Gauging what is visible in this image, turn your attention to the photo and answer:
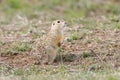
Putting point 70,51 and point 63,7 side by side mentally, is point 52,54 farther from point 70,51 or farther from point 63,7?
point 63,7

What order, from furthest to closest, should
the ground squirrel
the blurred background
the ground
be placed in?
the blurred background
the ground squirrel
the ground

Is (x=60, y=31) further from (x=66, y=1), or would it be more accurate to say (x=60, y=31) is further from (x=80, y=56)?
(x=66, y=1)

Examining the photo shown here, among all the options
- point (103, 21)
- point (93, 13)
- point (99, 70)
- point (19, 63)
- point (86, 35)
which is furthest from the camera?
point (93, 13)

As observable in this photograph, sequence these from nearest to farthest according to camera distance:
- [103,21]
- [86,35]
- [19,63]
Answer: [19,63] → [86,35] → [103,21]

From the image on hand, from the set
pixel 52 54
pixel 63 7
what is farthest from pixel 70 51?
pixel 63 7

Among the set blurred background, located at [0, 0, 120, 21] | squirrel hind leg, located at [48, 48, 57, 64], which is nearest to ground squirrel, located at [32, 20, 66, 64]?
squirrel hind leg, located at [48, 48, 57, 64]

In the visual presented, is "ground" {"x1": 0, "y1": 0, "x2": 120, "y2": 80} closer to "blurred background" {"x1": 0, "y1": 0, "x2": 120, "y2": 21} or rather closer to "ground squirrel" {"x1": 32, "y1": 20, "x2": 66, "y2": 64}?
"ground squirrel" {"x1": 32, "y1": 20, "x2": 66, "y2": 64}

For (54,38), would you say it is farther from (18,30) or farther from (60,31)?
(18,30)

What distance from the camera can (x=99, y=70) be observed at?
914cm

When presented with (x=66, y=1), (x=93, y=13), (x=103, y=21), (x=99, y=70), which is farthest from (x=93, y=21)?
(x=66, y=1)

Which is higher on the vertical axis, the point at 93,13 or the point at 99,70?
the point at 93,13

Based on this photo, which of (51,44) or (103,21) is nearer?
(51,44)

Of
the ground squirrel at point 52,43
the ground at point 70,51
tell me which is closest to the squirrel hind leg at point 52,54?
the ground squirrel at point 52,43

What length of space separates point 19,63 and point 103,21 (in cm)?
284
